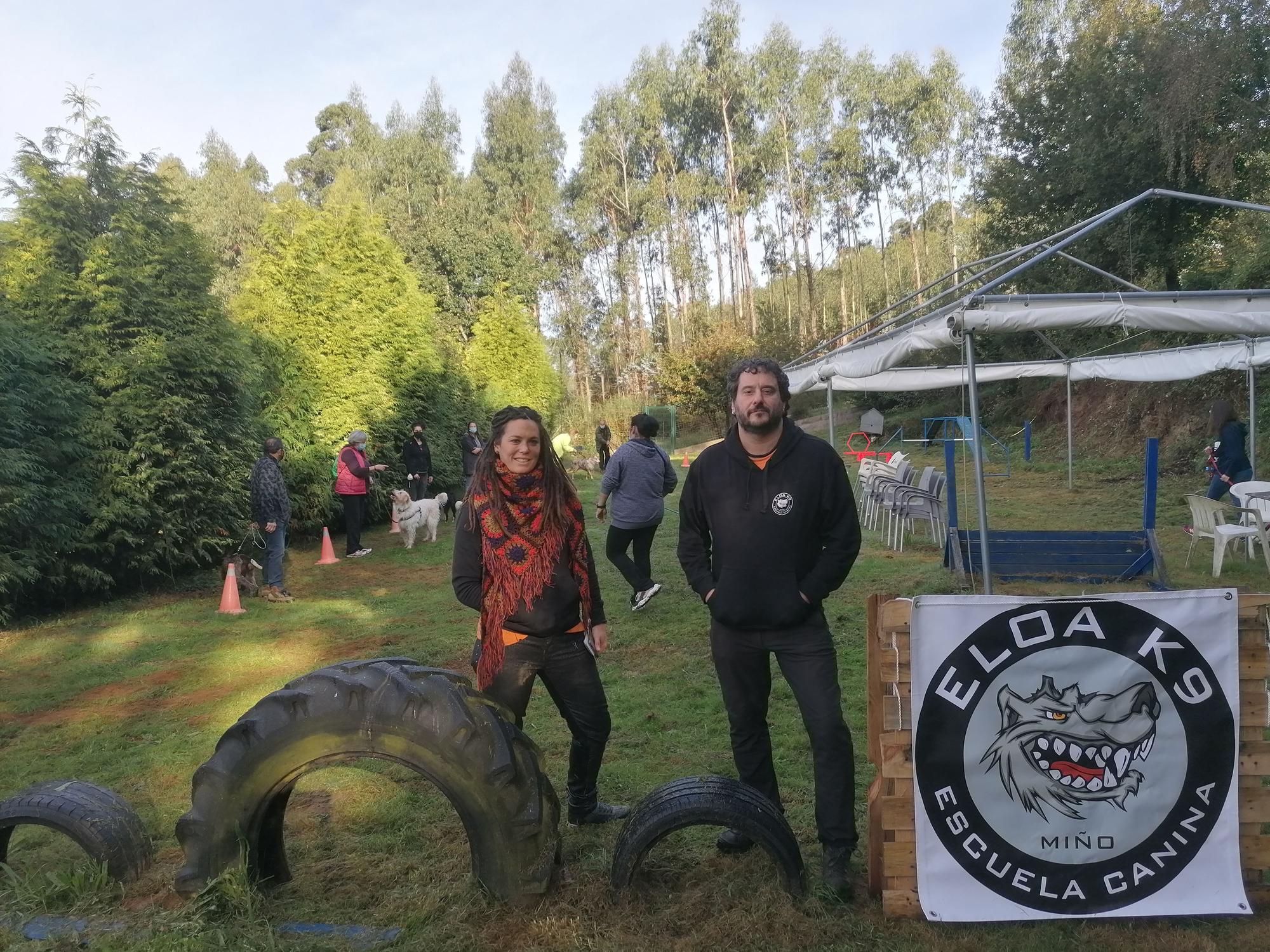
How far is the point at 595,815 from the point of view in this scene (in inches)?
141

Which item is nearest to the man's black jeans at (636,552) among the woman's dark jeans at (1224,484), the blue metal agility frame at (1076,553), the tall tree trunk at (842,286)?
the blue metal agility frame at (1076,553)

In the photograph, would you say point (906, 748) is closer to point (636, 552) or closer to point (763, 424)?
point (763, 424)

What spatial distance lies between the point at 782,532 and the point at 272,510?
7.41 metres

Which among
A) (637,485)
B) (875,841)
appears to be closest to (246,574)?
(637,485)

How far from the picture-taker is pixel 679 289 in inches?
1847

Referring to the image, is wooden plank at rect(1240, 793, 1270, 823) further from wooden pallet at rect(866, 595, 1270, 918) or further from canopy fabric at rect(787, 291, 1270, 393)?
canopy fabric at rect(787, 291, 1270, 393)

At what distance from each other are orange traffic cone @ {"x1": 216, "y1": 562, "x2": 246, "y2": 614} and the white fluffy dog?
3.88 m

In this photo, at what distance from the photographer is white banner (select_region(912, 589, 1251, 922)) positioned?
2.80 meters

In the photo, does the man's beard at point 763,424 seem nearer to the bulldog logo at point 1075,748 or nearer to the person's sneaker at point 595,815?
the bulldog logo at point 1075,748

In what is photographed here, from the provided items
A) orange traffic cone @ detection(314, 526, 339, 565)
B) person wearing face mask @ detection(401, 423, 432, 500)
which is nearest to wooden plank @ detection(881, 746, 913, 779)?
orange traffic cone @ detection(314, 526, 339, 565)

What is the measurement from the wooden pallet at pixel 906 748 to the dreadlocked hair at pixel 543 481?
1.25m

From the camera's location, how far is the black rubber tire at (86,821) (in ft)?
10.3

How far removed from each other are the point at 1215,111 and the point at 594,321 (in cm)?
3493

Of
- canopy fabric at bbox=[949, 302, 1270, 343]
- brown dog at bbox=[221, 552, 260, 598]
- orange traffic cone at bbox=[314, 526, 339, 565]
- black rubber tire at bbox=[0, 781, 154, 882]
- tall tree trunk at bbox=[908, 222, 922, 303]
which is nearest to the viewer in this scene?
black rubber tire at bbox=[0, 781, 154, 882]
